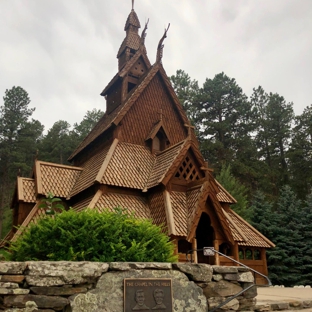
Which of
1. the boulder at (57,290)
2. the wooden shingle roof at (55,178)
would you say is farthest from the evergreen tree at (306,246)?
the boulder at (57,290)

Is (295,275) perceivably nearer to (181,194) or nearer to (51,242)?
(181,194)

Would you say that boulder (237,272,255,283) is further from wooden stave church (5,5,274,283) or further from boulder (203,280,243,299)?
wooden stave church (5,5,274,283)

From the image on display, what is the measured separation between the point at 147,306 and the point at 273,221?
2002 centimetres

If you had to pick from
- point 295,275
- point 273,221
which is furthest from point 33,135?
point 295,275

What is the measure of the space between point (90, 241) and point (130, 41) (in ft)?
58.7

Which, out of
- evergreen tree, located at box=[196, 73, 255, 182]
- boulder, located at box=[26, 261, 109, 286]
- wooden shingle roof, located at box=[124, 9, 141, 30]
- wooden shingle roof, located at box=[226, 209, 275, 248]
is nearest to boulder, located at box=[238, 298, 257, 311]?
boulder, located at box=[26, 261, 109, 286]

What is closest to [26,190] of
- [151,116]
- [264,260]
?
[151,116]

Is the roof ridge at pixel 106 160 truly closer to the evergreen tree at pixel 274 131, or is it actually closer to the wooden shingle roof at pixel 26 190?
the wooden shingle roof at pixel 26 190

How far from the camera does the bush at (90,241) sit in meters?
5.37

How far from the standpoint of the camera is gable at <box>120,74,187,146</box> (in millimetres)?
15266

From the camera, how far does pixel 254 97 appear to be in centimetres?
4719

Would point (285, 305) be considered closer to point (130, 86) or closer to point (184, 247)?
point (184, 247)

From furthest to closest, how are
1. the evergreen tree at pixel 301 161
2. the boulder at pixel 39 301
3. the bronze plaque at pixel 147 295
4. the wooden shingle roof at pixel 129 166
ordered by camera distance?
the evergreen tree at pixel 301 161 → the wooden shingle roof at pixel 129 166 → the bronze plaque at pixel 147 295 → the boulder at pixel 39 301

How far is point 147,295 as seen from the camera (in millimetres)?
4984
